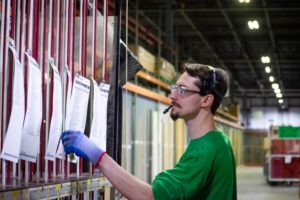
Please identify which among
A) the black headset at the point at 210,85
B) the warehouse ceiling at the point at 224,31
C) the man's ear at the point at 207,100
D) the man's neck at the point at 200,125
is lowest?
the man's neck at the point at 200,125

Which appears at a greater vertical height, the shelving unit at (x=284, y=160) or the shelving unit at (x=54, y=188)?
the shelving unit at (x=54, y=188)

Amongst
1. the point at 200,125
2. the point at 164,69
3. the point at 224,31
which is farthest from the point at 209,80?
the point at 224,31

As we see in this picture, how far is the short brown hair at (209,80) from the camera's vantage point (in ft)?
9.28

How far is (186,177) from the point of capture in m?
2.55

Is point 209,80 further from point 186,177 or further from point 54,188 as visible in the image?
point 54,188

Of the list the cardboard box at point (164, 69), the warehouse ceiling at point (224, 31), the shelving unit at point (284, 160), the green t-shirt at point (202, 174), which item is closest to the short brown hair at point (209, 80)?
the green t-shirt at point (202, 174)

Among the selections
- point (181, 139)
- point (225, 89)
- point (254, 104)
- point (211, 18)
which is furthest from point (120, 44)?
point (254, 104)

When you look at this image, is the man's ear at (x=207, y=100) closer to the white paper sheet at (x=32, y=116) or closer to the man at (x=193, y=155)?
the man at (x=193, y=155)

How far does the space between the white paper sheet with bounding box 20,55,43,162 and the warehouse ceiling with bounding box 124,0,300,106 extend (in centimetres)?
1138

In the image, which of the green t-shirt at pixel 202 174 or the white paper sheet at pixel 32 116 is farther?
the green t-shirt at pixel 202 174

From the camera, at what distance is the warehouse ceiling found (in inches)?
785

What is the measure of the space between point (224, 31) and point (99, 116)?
76.8 ft

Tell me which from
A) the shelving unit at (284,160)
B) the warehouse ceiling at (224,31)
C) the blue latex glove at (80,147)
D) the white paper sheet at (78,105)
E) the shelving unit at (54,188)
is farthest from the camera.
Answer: the shelving unit at (284,160)

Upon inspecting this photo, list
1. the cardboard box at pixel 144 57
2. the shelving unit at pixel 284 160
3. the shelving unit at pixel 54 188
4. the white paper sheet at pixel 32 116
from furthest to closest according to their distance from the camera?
the shelving unit at pixel 284 160 < the cardboard box at pixel 144 57 < the white paper sheet at pixel 32 116 < the shelving unit at pixel 54 188
